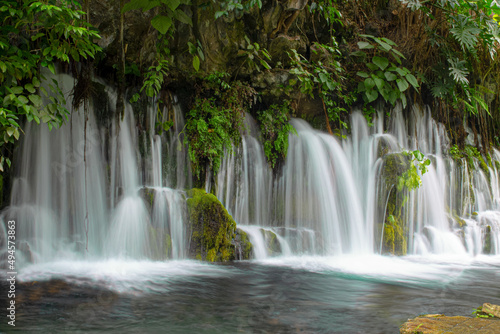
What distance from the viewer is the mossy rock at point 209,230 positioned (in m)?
5.55

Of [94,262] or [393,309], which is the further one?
[94,262]

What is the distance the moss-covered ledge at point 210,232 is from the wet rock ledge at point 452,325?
315 cm

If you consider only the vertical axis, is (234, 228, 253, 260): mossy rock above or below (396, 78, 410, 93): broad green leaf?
below

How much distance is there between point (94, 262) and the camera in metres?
5.04

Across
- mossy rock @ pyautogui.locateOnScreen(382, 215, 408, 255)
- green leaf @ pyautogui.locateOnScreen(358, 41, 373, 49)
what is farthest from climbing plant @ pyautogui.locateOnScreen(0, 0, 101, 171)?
mossy rock @ pyautogui.locateOnScreen(382, 215, 408, 255)

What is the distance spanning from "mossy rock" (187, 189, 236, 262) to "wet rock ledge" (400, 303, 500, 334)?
317cm

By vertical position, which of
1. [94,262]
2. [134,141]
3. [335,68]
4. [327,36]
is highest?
[327,36]

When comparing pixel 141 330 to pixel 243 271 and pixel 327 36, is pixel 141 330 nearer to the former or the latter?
pixel 243 271

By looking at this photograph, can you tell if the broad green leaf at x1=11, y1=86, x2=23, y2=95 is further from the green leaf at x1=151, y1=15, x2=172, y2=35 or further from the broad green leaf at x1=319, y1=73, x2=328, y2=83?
the broad green leaf at x1=319, y1=73, x2=328, y2=83

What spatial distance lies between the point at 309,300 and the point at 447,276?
2.50 m

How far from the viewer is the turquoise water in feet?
9.99

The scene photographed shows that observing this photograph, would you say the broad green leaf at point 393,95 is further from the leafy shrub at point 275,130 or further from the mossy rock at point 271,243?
the mossy rock at point 271,243

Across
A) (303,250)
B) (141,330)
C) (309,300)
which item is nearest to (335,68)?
(303,250)

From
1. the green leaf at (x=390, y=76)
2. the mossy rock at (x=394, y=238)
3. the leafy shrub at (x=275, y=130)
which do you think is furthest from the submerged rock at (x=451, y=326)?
the green leaf at (x=390, y=76)
